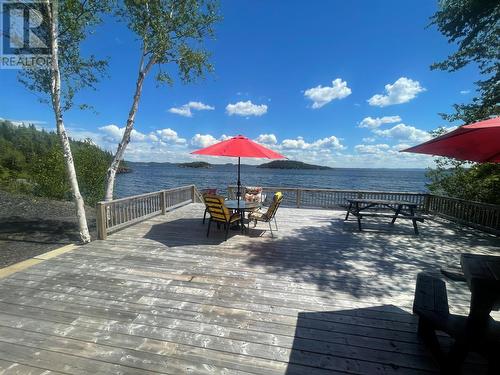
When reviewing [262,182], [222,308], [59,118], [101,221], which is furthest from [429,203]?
[262,182]

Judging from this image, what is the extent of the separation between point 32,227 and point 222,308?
6055 millimetres

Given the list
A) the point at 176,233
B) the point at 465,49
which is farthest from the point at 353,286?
the point at 465,49

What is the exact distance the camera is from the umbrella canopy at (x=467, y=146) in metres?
2.40

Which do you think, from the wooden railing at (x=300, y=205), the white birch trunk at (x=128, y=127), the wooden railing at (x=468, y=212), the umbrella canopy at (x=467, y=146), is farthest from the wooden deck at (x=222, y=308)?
the white birch trunk at (x=128, y=127)

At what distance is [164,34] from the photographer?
6.04 m

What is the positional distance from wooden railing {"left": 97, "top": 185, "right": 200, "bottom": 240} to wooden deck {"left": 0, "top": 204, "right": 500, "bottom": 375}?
1.82 ft

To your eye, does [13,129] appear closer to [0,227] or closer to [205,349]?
Result: [0,227]

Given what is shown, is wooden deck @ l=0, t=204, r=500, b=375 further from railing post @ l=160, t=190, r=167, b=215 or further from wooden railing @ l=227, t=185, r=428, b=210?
wooden railing @ l=227, t=185, r=428, b=210

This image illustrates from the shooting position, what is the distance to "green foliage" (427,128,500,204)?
7.10 m

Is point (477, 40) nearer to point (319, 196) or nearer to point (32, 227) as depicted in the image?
point (319, 196)

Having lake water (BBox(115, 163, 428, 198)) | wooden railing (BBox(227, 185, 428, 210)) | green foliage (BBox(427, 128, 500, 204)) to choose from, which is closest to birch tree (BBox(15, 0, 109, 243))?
wooden railing (BBox(227, 185, 428, 210))

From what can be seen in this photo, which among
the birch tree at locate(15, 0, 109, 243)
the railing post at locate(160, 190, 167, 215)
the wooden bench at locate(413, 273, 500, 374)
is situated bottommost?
the wooden bench at locate(413, 273, 500, 374)

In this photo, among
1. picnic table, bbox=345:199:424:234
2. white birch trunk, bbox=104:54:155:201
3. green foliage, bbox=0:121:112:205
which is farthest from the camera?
green foliage, bbox=0:121:112:205

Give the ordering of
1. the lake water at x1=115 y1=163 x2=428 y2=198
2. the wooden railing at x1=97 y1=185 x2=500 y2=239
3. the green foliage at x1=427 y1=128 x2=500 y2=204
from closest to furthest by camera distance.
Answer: the wooden railing at x1=97 y1=185 x2=500 y2=239
the green foliage at x1=427 y1=128 x2=500 y2=204
the lake water at x1=115 y1=163 x2=428 y2=198
